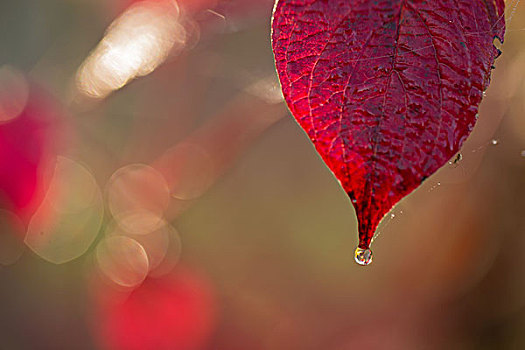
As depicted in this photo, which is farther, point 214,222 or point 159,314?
point 214,222

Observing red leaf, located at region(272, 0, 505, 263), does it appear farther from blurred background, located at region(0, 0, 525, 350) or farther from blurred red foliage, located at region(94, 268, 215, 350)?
blurred red foliage, located at region(94, 268, 215, 350)

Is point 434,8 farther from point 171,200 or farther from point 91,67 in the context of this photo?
point 171,200

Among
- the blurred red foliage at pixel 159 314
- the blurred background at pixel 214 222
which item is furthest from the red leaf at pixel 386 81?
the blurred red foliage at pixel 159 314

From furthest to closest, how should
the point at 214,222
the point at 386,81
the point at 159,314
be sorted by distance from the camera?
the point at 214,222 → the point at 159,314 → the point at 386,81

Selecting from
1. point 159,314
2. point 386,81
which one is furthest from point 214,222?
point 386,81

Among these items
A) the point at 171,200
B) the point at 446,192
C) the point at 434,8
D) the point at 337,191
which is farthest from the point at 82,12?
the point at 434,8

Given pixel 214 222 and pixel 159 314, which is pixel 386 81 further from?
pixel 214 222
